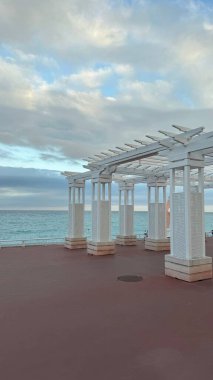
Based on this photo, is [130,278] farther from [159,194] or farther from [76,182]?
[76,182]

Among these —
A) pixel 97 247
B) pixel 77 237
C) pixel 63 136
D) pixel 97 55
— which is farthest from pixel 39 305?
pixel 63 136

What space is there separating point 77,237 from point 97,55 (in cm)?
800

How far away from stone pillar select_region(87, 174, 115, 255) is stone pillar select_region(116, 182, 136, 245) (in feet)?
10.7

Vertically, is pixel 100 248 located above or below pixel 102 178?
below

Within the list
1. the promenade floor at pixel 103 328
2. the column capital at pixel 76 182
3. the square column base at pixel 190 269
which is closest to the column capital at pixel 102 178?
the column capital at pixel 76 182

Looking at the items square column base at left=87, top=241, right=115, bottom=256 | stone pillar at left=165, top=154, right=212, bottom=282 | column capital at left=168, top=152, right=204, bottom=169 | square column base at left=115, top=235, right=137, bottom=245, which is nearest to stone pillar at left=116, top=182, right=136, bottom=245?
square column base at left=115, top=235, right=137, bottom=245

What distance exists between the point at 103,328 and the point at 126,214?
428 inches

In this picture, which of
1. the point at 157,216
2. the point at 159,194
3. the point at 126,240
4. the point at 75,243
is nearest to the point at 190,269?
the point at 157,216

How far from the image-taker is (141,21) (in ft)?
22.0

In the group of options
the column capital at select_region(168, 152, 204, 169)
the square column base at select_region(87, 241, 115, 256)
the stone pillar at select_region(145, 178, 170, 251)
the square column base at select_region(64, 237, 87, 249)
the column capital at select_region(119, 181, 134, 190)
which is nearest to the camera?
the column capital at select_region(168, 152, 204, 169)

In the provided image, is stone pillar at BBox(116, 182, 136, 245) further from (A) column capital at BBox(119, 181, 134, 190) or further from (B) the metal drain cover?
(B) the metal drain cover

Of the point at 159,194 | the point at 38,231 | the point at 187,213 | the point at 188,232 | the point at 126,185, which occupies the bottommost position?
the point at 38,231

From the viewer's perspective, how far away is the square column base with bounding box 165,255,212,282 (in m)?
6.72

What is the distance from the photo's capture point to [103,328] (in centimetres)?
395
